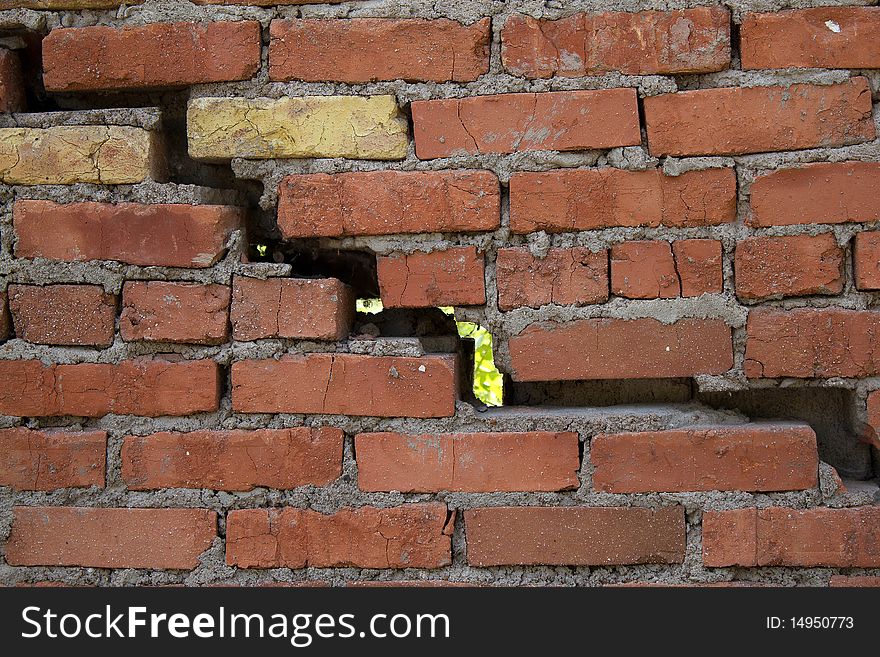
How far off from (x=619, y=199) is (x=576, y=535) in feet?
2.13

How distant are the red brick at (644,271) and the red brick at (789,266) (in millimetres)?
125

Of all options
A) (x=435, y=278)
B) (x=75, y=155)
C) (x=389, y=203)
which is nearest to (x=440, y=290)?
(x=435, y=278)

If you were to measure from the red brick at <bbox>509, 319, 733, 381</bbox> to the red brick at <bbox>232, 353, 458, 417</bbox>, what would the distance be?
0.17 meters

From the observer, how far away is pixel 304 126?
4.64ft

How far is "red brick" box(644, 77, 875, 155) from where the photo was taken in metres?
1.36

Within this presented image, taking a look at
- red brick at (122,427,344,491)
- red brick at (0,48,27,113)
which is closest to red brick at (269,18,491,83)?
red brick at (0,48,27,113)

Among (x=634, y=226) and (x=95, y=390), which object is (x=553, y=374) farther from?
(x=95, y=390)

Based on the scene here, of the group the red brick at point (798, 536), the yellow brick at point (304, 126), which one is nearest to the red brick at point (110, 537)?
the yellow brick at point (304, 126)

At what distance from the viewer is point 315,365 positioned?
1428mm

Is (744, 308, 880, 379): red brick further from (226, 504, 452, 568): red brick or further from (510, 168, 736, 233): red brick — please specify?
(226, 504, 452, 568): red brick

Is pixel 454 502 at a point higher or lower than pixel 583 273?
lower
